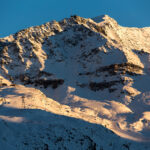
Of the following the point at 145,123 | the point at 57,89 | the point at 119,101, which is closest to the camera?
the point at 145,123

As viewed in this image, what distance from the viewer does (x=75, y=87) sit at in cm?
12962

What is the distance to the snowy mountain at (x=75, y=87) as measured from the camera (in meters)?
49.1

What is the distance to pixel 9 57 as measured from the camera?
496 ft

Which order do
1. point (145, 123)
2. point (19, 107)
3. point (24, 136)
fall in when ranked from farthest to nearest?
point (145, 123) → point (19, 107) → point (24, 136)

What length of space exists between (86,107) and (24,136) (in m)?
64.0

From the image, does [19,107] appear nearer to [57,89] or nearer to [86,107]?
[86,107]

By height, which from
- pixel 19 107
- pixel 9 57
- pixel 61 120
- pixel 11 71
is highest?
pixel 9 57

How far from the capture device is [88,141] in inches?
1941

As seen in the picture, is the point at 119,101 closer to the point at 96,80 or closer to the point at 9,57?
the point at 96,80

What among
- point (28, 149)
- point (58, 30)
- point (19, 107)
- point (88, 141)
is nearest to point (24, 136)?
point (28, 149)

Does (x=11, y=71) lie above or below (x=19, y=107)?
above

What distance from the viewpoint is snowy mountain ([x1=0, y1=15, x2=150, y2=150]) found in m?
49.1

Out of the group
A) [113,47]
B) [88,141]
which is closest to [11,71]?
[113,47]

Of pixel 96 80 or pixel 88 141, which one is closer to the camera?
pixel 88 141
